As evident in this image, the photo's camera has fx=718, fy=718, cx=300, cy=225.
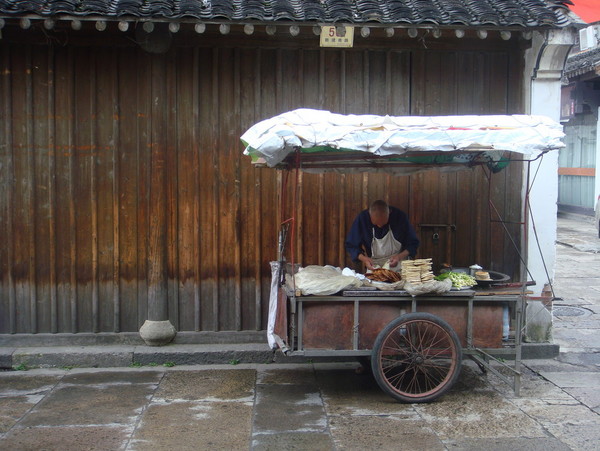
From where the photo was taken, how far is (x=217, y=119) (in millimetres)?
8523

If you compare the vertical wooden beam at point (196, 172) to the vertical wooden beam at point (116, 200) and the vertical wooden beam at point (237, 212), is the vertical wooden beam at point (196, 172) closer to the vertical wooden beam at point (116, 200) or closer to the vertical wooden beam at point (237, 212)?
the vertical wooden beam at point (237, 212)

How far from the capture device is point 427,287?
6.89 meters

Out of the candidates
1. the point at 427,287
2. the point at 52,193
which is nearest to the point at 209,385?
the point at 427,287

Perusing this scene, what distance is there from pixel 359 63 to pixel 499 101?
178 centimetres

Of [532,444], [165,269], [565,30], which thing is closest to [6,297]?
[165,269]

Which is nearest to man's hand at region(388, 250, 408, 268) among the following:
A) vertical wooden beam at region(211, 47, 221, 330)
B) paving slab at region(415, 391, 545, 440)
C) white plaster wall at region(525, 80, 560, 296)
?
paving slab at region(415, 391, 545, 440)

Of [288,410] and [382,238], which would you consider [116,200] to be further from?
[288,410]

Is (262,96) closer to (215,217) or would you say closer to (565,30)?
(215,217)

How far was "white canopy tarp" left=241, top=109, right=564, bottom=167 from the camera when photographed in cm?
646

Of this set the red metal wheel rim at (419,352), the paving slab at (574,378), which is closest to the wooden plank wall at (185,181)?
the paving slab at (574,378)

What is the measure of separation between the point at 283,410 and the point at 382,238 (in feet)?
7.84

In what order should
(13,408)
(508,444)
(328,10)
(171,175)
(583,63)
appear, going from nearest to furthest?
1. (508,444)
2. (13,408)
3. (328,10)
4. (171,175)
5. (583,63)

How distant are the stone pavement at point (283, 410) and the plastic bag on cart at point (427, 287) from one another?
1092mm

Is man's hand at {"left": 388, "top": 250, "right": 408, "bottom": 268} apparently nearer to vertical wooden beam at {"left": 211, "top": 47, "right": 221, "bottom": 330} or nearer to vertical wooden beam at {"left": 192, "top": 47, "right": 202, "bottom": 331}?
vertical wooden beam at {"left": 211, "top": 47, "right": 221, "bottom": 330}
